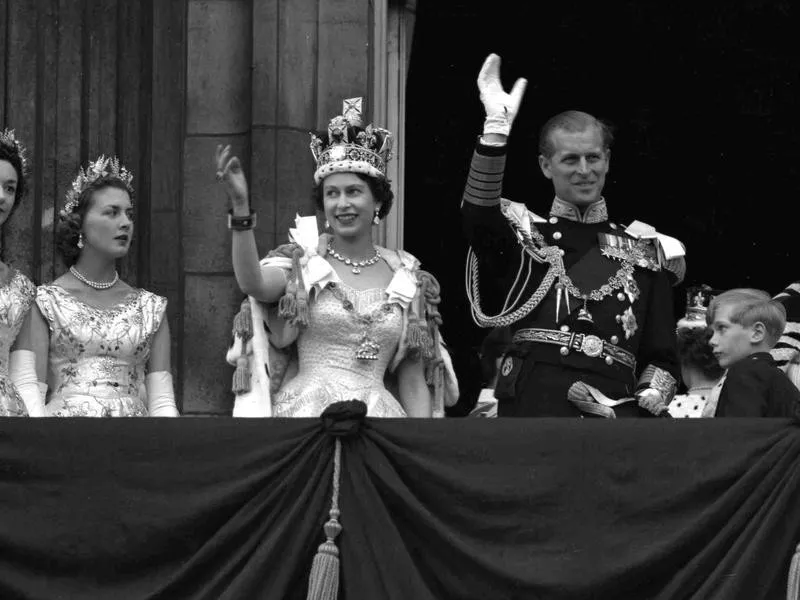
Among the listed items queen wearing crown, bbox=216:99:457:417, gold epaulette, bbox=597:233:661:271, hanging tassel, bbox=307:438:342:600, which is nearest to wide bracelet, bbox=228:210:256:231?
queen wearing crown, bbox=216:99:457:417

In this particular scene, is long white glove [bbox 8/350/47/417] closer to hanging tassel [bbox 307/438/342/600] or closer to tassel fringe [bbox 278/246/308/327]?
tassel fringe [bbox 278/246/308/327]

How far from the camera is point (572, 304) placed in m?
8.57

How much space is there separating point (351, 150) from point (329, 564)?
6.45 feet

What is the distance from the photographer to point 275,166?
33.1 ft

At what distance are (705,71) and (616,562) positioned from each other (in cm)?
667

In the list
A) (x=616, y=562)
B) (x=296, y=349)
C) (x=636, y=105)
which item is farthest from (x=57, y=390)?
(x=636, y=105)

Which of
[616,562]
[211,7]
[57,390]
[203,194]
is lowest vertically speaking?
[616,562]

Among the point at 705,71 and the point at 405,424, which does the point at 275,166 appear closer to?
the point at 405,424

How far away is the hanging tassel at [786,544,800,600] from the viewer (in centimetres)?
727

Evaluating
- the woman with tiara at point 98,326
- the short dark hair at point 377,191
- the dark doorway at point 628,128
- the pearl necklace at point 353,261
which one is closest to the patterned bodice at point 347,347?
the pearl necklace at point 353,261

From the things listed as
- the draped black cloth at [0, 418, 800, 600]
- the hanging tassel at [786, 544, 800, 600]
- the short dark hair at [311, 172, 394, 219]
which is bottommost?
the hanging tassel at [786, 544, 800, 600]

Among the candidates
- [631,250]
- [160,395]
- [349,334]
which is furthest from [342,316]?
[631,250]

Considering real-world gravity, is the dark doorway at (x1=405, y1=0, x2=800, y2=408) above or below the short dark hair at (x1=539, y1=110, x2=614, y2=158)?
above

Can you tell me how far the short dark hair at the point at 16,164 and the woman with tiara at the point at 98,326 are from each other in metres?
0.21
